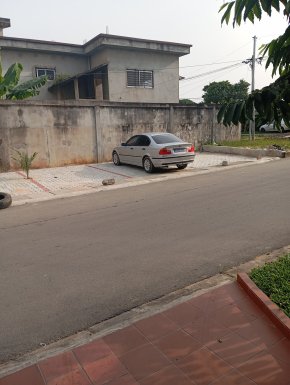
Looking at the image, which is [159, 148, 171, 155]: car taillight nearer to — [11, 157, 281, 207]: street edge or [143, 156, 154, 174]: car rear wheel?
[143, 156, 154, 174]: car rear wheel

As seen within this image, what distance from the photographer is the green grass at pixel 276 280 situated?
3.61 metres

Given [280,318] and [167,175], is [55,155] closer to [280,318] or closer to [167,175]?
[167,175]

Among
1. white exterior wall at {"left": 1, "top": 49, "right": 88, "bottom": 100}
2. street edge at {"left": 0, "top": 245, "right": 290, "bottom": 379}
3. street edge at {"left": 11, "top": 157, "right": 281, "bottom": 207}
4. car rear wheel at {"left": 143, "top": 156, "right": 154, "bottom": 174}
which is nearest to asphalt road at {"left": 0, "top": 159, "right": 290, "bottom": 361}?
street edge at {"left": 0, "top": 245, "right": 290, "bottom": 379}

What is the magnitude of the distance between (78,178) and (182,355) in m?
10.6

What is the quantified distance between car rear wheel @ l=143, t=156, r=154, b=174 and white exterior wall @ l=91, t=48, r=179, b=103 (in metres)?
10.7

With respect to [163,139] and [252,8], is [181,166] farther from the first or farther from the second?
[252,8]

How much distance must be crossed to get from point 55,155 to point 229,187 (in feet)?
27.4

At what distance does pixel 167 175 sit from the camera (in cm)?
1331

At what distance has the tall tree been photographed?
2.04 meters

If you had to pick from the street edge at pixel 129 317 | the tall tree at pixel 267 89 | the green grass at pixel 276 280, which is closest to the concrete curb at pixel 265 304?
A: the green grass at pixel 276 280

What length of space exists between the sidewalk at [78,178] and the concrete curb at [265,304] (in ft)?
23.9

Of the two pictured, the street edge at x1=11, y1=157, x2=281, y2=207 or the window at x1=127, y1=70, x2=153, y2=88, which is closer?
the street edge at x1=11, y1=157, x2=281, y2=207

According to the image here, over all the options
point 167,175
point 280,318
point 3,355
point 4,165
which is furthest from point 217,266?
point 4,165

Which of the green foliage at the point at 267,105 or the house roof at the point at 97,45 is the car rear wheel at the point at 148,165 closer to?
the green foliage at the point at 267,105
